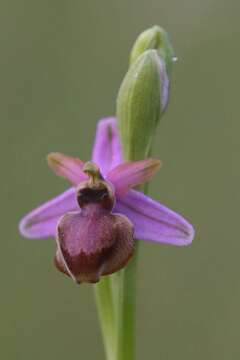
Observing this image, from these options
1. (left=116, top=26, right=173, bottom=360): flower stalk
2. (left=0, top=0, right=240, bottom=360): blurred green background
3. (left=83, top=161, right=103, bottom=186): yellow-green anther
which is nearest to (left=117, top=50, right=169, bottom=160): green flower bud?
(left=116, top=26, right=173, bottom=360): flower stalk

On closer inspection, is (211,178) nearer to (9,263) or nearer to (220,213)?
(220,213)

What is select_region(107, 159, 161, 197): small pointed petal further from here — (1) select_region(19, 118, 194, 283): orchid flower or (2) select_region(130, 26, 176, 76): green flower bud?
(2) select_region(130, 26, 176, 76): green flower bud

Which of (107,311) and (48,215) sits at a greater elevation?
(48,215)

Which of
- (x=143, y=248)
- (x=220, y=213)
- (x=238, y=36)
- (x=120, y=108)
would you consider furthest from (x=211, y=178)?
(x=120, y=108)

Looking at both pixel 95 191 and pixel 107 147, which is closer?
pixel 95 191

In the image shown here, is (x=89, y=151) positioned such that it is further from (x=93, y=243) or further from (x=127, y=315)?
(x=93, y=243)

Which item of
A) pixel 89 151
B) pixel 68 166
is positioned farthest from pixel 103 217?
pixel 89 151

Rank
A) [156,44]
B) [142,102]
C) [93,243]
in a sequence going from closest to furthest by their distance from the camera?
[93,243] → [142,102] → [156,44]
